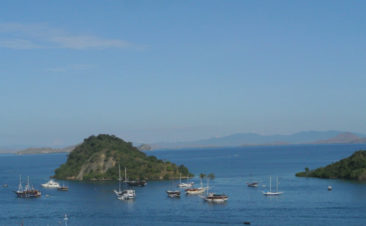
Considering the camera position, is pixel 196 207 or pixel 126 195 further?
pixel 126 195

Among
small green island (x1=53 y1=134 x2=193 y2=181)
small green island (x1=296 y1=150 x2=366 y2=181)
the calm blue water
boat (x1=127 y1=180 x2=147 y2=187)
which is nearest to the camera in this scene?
the calm blue water

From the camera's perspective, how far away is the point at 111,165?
138 meters

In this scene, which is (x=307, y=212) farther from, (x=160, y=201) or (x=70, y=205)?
(x=70, y=205)

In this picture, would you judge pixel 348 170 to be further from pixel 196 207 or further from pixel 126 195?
pixel 126 195

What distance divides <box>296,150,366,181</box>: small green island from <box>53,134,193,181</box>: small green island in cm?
3242

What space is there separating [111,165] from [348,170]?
5846 cm

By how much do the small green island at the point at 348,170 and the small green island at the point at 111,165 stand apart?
32.4m

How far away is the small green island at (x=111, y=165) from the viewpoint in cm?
13261

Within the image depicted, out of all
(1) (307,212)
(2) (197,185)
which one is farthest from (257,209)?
(2) (197,185)

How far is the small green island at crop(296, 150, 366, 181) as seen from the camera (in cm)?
11450

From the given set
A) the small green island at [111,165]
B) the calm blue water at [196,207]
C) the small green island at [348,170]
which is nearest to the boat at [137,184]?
the calm blue water at [196,207]

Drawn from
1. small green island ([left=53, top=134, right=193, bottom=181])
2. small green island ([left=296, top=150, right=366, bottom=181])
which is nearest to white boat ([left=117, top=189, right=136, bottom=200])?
small green island ([left=53, top=134, right=193, bottom=181])

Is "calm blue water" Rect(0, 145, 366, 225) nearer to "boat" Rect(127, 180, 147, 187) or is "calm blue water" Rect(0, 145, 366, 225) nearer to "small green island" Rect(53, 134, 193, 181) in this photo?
"boat" Rect(127, 180, 147, 187)

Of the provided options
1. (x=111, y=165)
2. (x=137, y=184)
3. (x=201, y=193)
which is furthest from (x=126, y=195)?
(x=111, y=165)
